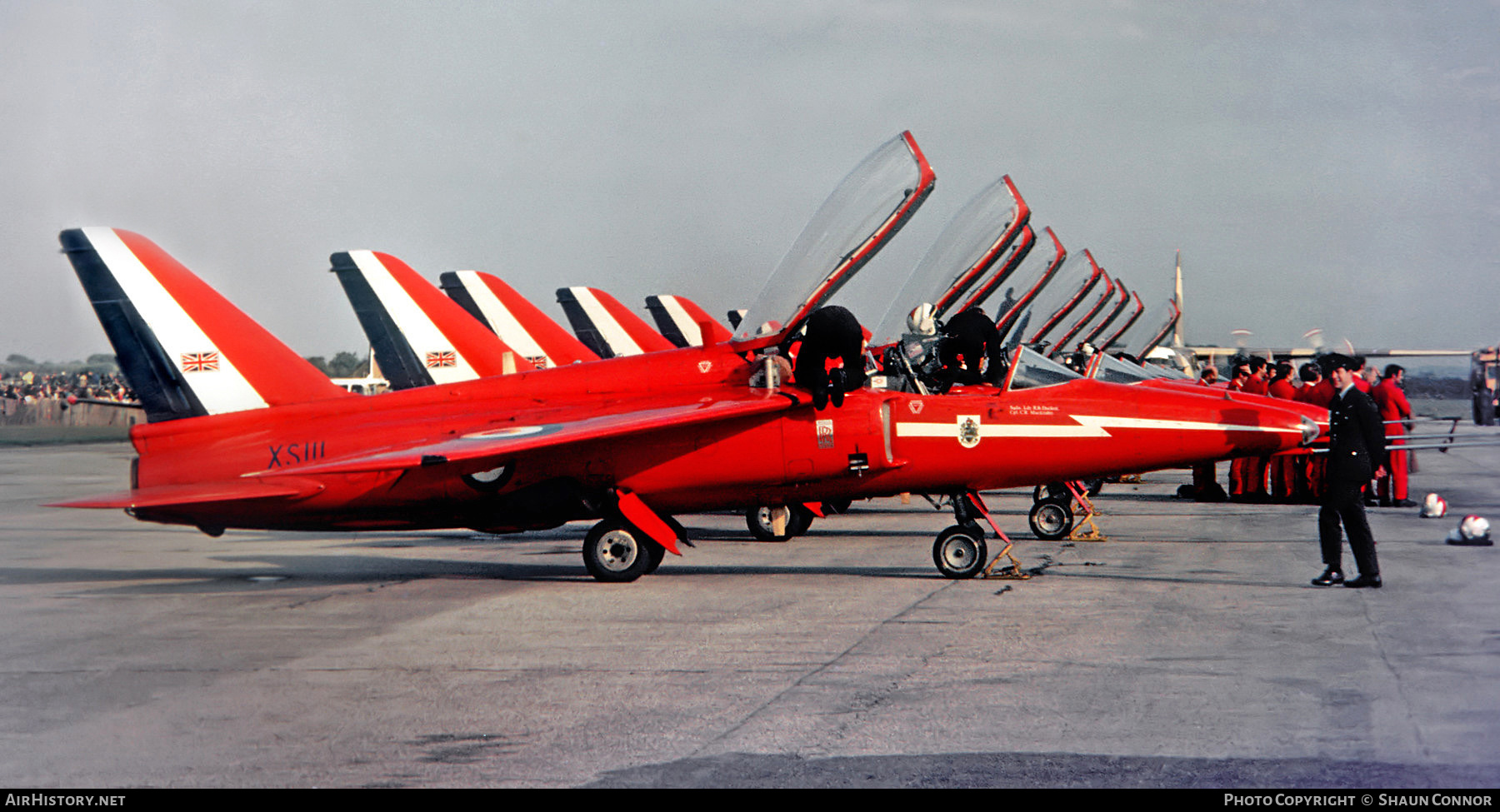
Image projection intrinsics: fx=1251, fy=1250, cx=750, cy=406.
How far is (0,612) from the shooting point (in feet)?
31.2

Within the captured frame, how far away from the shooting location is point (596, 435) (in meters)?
9.95

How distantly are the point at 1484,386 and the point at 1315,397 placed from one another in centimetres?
2494

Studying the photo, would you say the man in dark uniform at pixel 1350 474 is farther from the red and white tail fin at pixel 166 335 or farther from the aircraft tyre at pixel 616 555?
the red and white tail fin at pixel 166 335

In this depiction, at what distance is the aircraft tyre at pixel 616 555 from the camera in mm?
10812

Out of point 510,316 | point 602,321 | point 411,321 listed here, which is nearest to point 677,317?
point 602,321

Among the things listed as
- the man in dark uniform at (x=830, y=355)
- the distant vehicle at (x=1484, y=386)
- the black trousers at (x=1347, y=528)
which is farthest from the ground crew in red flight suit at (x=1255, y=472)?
the distant vehicle at (x=1484, y=386)

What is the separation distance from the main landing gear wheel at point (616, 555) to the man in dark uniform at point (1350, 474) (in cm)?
546

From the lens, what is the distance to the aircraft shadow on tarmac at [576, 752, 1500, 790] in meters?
4.57

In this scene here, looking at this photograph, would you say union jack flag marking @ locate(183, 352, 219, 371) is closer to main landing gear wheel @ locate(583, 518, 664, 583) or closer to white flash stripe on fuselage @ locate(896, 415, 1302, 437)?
main landing gear wheel @ locate(583, 518, 664, 583)

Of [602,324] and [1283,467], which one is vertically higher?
[602,324]

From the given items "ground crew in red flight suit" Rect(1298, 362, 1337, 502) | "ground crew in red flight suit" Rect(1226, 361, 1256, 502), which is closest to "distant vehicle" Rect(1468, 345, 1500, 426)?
"ground crew in red flight suit" Rect(1226, 361, 1256, 502)

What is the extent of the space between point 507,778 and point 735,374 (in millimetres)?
6845

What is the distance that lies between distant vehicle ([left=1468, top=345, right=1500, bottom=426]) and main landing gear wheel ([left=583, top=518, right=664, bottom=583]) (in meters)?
33.9

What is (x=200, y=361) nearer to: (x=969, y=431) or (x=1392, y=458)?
(x=969, y=431)
